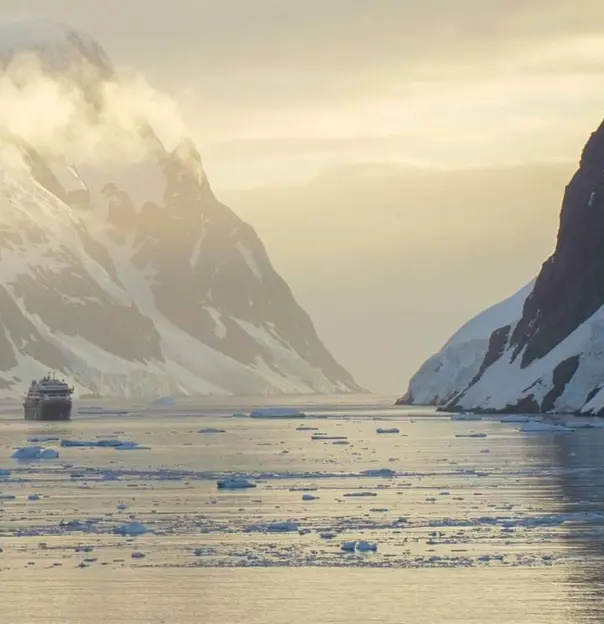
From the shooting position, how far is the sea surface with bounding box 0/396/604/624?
38000 mm

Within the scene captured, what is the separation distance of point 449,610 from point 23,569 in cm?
1081

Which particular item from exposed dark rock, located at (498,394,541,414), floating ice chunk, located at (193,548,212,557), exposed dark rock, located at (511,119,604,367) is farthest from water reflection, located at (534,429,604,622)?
exposed dark rock, located at (511,119,604,367)

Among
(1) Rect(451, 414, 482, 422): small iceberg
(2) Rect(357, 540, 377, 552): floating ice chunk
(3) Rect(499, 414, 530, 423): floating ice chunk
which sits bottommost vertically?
(2) Rect(357, 540, 377, 552): floating ice chunk

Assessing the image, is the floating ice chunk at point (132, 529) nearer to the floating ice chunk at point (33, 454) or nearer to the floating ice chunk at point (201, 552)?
the floating ice chunk at point (201, 552)

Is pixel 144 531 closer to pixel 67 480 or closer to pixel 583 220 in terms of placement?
pixel 67 480

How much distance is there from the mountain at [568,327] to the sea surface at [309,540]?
47.5 meters

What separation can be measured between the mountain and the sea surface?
1871 inches

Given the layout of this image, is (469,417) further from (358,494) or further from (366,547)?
(366,547)

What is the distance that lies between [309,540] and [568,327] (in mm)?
101304

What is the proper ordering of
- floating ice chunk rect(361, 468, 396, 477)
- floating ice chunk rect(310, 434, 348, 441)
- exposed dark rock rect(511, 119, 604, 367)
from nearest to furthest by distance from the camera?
floating ice chunk rect(361, 468, 396, 477) < floating ice chunk rect(310, 434, 348, 441) < exposed dark rock rect(511, 119, 604, 367)

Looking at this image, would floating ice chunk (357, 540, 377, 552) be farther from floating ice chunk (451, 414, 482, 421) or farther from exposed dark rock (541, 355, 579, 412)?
floating ice chunk (451, 414, 482, 421)

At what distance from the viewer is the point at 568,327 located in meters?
148

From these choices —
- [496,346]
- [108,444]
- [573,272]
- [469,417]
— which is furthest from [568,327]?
[108,444]

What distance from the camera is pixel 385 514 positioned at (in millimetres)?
55219
